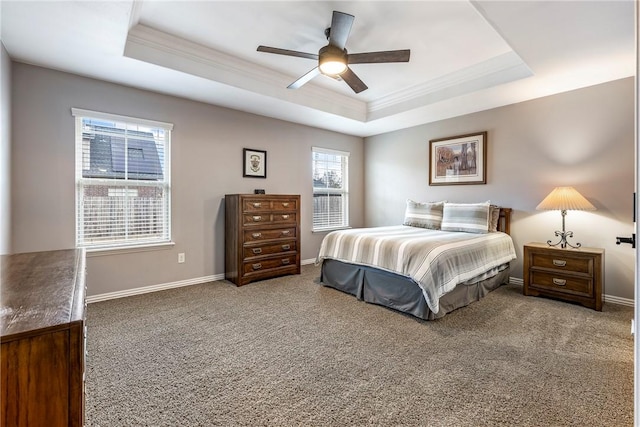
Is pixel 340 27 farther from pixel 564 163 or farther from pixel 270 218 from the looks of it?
pixel 564 163

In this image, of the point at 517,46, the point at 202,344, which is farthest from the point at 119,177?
the point at 517,46

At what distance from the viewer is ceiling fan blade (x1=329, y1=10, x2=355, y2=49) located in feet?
7.01

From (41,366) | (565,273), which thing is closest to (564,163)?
(565,273)

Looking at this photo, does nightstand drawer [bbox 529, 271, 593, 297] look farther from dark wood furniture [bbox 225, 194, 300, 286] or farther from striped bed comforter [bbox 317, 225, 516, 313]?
dark wood furniture [bbox 225, 194, 300, 286]

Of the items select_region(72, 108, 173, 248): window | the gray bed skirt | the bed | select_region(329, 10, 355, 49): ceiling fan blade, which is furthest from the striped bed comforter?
select_region(72, 108, 173, 248): window

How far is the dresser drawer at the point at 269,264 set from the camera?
388 cm

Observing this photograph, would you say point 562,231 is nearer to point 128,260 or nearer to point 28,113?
point 128,260

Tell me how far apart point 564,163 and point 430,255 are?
227 centimetres

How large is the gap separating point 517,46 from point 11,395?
3.55 meters

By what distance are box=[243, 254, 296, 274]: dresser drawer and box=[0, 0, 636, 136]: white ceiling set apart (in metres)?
2.10

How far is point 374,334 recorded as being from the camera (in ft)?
8.00

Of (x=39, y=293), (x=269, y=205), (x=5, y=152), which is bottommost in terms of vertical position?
(x=39, y=293)

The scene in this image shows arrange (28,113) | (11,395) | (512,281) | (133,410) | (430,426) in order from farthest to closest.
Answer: (512,281)
(28,113)
(133,410)
(430,426)
(11,395)

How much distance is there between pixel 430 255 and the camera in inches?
107
